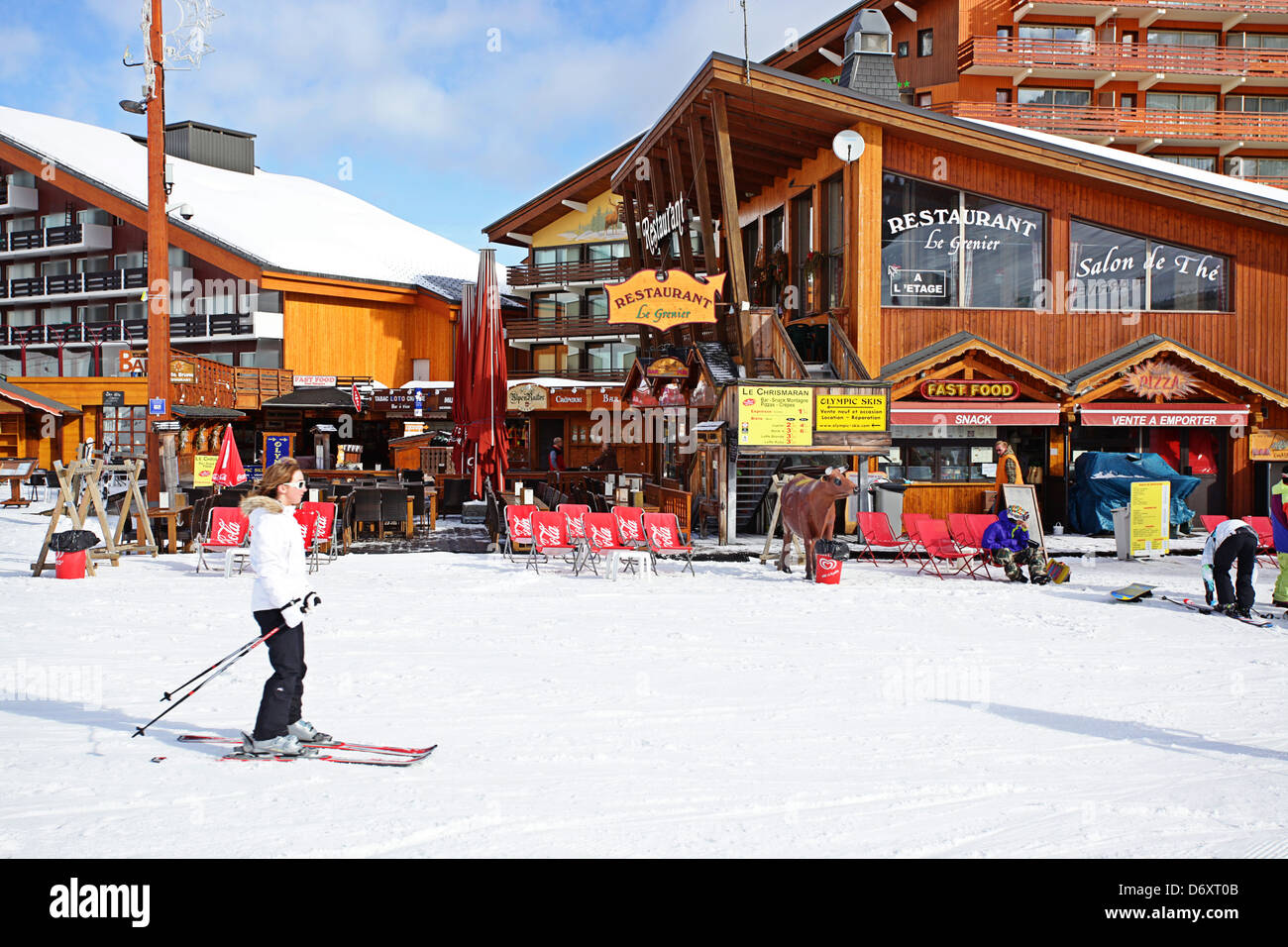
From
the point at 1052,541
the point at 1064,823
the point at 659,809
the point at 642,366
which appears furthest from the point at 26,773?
the point at 642,366

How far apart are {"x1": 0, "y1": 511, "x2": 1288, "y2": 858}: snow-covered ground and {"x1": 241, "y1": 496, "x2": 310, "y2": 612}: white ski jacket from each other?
2.87ft

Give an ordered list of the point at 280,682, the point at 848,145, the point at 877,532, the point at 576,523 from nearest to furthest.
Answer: the point at 280,682, the point at 576,523, the point at 877,532, the point at 848,145

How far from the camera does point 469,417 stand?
50.1 ft

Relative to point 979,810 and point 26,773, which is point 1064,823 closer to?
point 979,810

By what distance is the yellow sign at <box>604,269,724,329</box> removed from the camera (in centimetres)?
1719

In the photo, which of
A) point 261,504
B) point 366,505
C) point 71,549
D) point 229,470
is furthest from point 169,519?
point 261,504

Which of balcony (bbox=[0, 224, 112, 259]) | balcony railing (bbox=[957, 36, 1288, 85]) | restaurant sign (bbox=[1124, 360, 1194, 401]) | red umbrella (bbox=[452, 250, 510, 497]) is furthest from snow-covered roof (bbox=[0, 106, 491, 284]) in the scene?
restaurant sign (bbox=[1124, 360, 1194, 401])

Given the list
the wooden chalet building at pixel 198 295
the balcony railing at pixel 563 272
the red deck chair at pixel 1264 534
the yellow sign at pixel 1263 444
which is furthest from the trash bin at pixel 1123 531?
the balcony railing at pixel 563 272

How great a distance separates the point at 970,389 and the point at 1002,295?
2089 mm

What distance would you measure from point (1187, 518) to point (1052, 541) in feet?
A: 10.6

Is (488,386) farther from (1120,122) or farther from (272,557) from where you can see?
(1120,122)

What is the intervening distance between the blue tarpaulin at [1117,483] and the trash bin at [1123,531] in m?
2.60

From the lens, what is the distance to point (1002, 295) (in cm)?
1855

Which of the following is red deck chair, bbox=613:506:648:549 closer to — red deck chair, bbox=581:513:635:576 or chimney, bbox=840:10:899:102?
red deck chair, bbox=581:513:635:576
